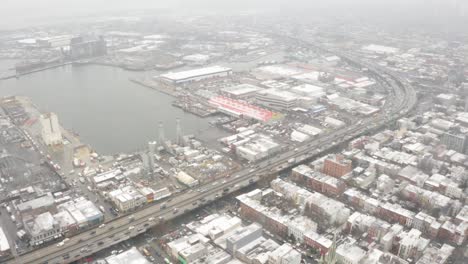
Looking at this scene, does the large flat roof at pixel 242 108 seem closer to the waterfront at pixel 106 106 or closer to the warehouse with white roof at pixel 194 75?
the waterfront at pixel 106 106

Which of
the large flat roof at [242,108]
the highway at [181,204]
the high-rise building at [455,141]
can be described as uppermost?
the high-rise building at [455,141]

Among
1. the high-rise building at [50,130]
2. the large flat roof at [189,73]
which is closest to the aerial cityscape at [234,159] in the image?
the high-rise building at [50,130]

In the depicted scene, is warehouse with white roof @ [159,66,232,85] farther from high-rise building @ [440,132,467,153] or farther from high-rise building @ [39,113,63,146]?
high-rise building @ [440,132,467,153]

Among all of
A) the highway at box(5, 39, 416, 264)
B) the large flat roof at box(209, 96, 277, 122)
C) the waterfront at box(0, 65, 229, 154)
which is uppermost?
the large flat roof at box(209, 96, 277, 122)

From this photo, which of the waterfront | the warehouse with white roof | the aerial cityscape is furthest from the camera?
the warehouse with white roof

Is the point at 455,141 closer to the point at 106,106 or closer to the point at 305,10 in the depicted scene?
the point at 106,106

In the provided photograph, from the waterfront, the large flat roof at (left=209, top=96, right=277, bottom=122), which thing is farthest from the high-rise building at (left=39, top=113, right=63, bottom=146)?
the large flat roof at (left=209, top=96, right=277, bottom=122)

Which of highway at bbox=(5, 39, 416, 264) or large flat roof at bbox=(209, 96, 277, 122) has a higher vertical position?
large flat roof at bbox=(209, 96, 277, 122)
